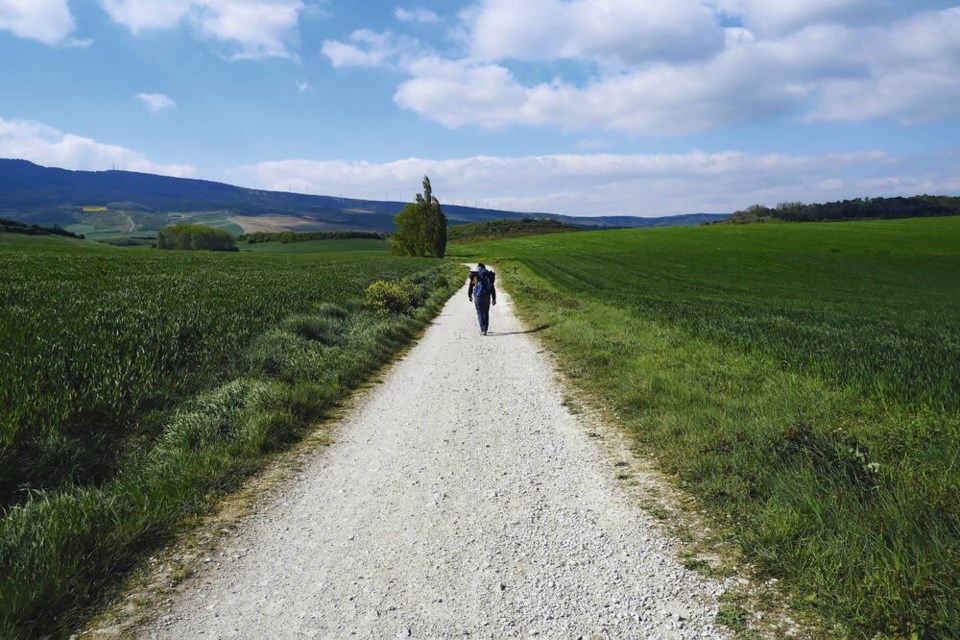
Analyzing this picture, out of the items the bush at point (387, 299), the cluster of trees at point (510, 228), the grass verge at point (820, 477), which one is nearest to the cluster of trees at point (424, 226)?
the bush at point (387, 299)

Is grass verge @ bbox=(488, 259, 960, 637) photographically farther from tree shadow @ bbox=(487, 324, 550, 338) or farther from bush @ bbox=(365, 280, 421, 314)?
bush @ bbox=(365, 280, 421, 314)

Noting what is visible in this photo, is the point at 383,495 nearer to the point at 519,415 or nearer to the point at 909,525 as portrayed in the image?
the point at 519,415

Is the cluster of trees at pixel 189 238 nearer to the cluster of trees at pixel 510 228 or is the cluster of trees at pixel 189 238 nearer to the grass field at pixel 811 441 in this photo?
the cluster of trees at pixel 510 228

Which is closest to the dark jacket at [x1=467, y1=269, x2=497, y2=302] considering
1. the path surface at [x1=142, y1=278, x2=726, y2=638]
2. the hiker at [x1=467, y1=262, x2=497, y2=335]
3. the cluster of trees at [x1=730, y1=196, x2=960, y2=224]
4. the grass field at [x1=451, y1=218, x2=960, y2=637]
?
the hiker at [x1=467, y1=262, x2=497, y2=335]

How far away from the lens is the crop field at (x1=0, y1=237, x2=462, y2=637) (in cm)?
377

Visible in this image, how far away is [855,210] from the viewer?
144m

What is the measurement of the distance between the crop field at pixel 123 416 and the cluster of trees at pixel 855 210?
149 m

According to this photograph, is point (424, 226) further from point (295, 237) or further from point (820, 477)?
point (820, 477)

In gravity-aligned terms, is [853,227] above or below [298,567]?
above

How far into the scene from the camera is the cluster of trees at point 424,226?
82625 mm

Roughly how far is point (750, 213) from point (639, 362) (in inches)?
6496

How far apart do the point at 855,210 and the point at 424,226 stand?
434ft

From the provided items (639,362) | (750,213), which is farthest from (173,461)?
(750,213)

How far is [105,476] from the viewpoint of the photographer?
5.35 metres
